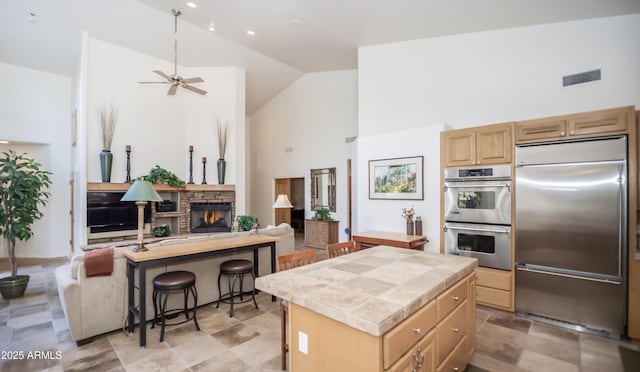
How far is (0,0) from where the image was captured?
14.2 ft

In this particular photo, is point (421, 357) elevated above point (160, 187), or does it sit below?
below

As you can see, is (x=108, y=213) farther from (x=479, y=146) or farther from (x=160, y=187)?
(x=479, y=146)

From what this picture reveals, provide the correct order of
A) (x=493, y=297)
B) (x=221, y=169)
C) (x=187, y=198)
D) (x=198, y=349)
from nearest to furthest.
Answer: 1. (x=198, y=349)
2. (x=493, y=297)
3. (x=187, y=198)
4. (x=221, y=169)

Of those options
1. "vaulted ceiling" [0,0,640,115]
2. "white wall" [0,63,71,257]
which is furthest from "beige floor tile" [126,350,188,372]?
"white wall" [0,63,71,257]

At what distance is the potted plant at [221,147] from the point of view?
6802mm

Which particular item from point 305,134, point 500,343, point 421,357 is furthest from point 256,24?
point 500,343

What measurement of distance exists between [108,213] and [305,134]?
16.5 feet

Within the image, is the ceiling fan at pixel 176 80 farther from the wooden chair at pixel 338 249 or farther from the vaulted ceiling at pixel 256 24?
the wooden chair at pixel 338 249

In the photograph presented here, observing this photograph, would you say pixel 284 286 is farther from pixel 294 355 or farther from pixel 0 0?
pixel 0 0

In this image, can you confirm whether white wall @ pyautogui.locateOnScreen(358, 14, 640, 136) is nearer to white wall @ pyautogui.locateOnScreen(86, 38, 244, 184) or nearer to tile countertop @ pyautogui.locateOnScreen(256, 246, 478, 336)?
tile countertop @ pyautogui.locateOnScreen(256, 246, 478, 336)

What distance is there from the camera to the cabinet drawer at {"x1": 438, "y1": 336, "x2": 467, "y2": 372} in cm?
190

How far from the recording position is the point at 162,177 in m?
6.14

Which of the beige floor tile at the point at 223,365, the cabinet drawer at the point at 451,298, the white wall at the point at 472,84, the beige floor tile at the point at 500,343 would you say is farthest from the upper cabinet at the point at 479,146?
the beige floor tile at the point at 223,365

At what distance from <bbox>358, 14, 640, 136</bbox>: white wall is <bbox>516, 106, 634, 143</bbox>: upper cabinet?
683 millimetres
